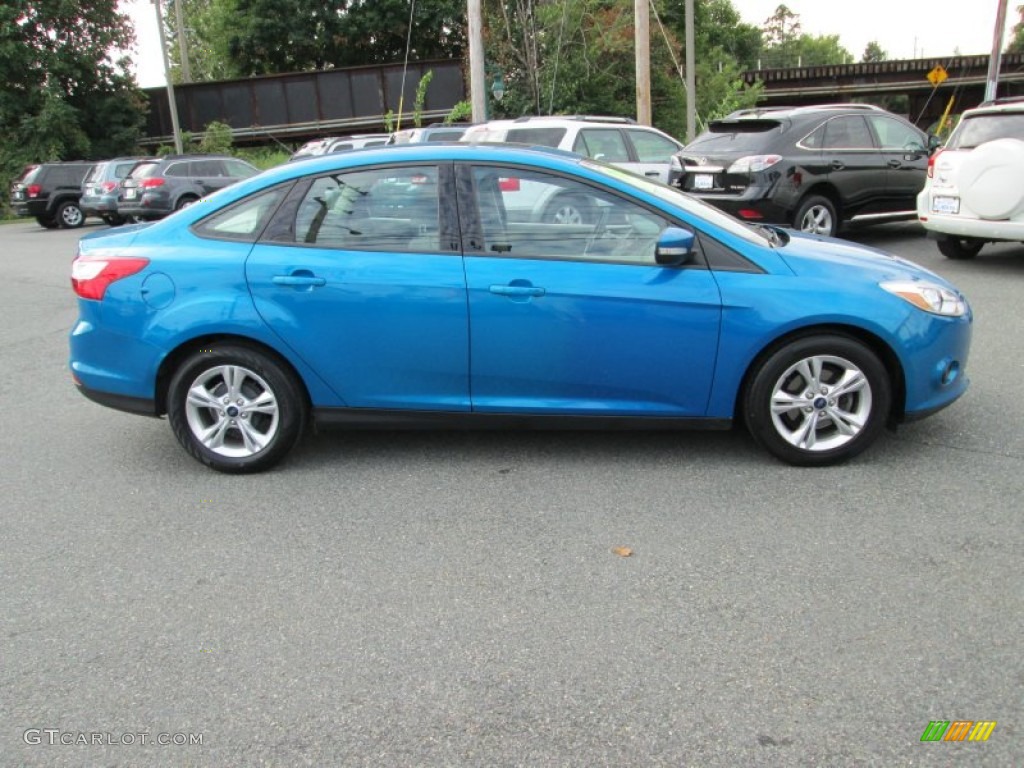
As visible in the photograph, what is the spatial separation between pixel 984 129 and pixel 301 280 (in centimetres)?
773

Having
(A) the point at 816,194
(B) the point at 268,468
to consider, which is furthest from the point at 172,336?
(A) the point at 816,194

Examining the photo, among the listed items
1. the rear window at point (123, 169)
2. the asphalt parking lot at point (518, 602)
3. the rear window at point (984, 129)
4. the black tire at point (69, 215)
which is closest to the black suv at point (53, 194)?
the black tire at point (69, 215)

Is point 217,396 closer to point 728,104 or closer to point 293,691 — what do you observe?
point 293,691

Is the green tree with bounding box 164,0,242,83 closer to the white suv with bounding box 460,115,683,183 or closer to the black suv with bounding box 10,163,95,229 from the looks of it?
the black suv with bounding box 10,163,95,229

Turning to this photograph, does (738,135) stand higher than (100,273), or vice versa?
(738,135)

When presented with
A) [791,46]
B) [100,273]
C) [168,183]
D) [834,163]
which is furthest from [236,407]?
[791,46]

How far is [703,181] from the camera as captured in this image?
10484 mm

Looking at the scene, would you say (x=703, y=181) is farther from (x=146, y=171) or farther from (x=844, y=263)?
(x=146, y=171)

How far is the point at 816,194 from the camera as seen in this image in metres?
10.5

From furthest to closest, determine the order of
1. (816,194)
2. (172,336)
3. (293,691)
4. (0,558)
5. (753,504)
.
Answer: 1. (816,194)
2. (172,336)
3. (753,504)
4. (0,558)
5. (293,691)

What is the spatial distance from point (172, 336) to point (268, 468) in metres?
0.83

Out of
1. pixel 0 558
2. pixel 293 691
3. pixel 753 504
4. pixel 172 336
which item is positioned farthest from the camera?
pixel 172 336

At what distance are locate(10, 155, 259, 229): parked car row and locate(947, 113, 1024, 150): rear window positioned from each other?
37.3ft

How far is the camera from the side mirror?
4.21 m
